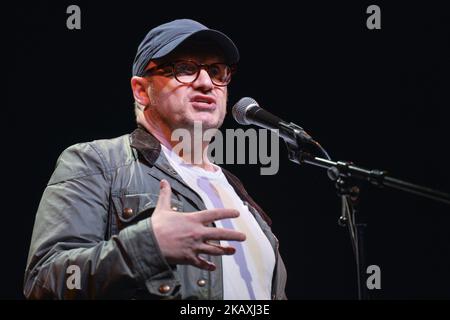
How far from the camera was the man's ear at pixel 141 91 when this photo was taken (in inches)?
84.0

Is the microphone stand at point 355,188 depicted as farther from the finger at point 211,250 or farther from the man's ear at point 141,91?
the man's ear at point 141,91

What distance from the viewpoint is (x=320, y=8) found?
317 centimetres

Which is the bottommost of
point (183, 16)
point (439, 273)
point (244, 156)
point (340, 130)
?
point (439, 273)

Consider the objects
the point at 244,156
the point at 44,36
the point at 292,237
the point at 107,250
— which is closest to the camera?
the point at 107,250

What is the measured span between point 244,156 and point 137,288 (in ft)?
3.35

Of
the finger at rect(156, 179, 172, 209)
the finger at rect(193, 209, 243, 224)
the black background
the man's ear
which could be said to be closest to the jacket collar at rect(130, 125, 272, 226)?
the man's ear

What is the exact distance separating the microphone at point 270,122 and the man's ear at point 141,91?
0.35 meters

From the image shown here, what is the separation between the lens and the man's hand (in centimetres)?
142

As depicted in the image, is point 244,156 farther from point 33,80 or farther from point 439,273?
point 439,273

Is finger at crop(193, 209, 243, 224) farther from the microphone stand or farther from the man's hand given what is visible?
the microphone stand

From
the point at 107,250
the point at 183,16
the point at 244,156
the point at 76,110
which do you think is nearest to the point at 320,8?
the point at 183,16

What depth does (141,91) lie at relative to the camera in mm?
2148

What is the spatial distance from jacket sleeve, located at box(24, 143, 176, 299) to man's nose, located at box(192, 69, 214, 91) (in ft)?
1.42

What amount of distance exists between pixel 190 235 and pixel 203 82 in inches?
30.3
